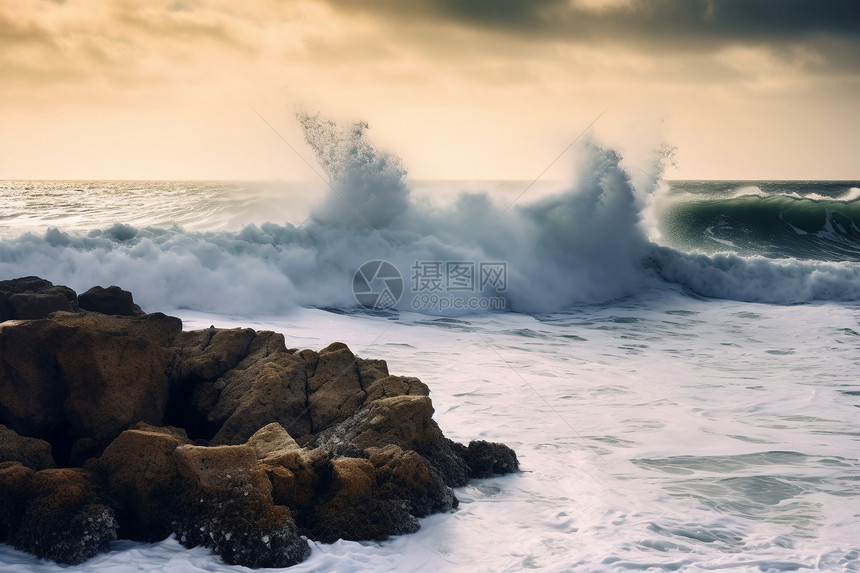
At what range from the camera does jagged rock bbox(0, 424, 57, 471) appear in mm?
3625

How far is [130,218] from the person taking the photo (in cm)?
1984

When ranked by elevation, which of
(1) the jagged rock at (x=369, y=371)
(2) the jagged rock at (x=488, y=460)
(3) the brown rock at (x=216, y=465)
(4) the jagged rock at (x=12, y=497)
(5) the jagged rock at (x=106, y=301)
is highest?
(5) the jagged rock at (x=106, y=301)

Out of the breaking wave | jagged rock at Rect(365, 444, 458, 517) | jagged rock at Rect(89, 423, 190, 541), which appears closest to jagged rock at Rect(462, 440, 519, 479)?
jagged rock at Rect(365, 444, 458, 517)

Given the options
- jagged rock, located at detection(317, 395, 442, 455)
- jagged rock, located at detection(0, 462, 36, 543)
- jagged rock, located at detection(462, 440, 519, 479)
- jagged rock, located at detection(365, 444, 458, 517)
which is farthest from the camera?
jagged rock, located at detection(462, 440, 519, 479)

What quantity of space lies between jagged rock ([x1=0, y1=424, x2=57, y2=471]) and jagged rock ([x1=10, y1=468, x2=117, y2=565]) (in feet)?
1.29

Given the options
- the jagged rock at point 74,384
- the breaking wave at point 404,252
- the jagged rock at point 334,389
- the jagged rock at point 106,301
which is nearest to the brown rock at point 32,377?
the jagged rock at point 74,384

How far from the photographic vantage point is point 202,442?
14.3 ft

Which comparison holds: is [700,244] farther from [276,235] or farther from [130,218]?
[130,218]

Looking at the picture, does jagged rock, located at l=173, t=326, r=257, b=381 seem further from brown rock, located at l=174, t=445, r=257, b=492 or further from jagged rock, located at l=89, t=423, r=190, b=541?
brown rock, located at l=174, t=445, r=257, b=492

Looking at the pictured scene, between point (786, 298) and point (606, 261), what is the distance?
3522mm

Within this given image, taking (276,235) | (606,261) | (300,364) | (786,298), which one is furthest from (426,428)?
(786,298)

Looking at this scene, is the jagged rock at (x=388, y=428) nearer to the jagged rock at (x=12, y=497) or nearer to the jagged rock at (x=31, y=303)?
the jagged rock at (x=12, y=497)

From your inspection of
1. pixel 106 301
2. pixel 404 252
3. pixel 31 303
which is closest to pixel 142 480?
pixel 31 303

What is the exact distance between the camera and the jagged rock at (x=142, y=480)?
338 centimetres
